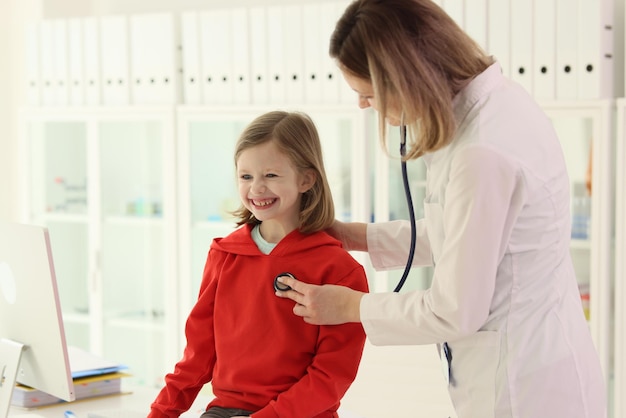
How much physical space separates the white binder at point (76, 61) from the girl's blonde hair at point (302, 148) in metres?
2.33

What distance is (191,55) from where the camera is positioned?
3504 millimetres

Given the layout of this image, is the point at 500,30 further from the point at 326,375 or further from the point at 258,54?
the point at 326,375

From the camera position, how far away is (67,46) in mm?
3816

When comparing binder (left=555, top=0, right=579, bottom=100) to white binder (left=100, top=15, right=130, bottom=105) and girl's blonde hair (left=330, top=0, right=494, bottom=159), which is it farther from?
white binder (left=100, top=15, right=130, bottom=105)

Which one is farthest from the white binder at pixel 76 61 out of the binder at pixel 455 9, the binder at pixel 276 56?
the binder at pixel 455 9

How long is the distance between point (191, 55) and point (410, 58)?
233 centimetres

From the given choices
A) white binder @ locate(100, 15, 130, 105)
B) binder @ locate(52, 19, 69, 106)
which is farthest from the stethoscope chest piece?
binder @ locate(52, 19, 69, 106)

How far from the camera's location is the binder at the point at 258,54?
332 cm

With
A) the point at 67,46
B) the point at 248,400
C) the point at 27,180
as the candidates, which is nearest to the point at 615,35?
the point at 248,400

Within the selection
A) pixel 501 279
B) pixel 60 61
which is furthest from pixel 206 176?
pixel 501 279

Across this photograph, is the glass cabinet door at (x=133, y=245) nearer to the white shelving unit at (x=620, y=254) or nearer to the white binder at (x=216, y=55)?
the white binder at (x=216, y=55)

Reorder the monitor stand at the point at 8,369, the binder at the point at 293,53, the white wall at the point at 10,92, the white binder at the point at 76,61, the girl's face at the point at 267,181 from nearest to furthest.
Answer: the girl's face at the point at 267,181
the monitor stand at the point at 8,369
the binder at the point at 293,53
the white binder at the point at 76,61
the white wall at the point at 10,92

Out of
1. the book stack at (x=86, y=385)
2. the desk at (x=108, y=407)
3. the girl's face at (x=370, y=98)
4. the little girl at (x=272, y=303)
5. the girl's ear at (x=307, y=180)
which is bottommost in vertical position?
the desk at (x=108, y=407)

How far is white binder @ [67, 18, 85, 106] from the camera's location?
3781mm
